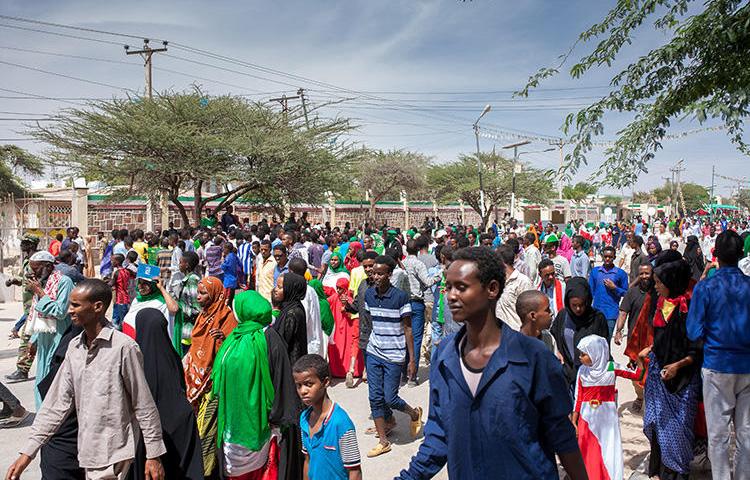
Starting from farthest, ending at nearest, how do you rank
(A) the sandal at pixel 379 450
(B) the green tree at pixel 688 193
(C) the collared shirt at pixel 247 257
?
1. (B) the green tree at pixel 688 193
2. (C) the collared shirt at pixel 247 257
3. (A) the sandal at pixel 379 450

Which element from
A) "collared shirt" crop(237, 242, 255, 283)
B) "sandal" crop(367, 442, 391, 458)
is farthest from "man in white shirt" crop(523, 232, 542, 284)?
"collared shirt" crop(237, 242, 255, 283)

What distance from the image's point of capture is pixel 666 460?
4.36 metres

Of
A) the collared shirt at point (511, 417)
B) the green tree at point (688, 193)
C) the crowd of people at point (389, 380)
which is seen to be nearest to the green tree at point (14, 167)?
the crowd of people at point (389, 380)

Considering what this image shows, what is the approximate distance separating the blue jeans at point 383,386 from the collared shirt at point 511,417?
314 centimetres

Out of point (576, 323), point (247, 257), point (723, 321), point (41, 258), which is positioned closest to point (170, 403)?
point (576, 323)

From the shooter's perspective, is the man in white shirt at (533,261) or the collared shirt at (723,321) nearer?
the collared shirt at (723,321)

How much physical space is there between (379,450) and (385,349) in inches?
36.1

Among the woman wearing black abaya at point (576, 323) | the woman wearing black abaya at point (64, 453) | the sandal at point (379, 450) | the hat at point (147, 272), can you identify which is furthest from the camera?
the sandal at point (379, 450)

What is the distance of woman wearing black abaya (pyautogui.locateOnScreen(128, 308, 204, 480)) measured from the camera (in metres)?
3.73

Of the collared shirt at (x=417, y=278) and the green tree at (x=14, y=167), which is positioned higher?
the green tree at (x=14, y=167)

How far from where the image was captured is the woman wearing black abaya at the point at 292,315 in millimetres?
5062

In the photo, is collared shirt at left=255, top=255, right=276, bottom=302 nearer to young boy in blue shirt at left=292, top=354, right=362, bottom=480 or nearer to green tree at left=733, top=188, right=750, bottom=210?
young boy in blue shirt at left=292, top=354, right=362, bottom=480

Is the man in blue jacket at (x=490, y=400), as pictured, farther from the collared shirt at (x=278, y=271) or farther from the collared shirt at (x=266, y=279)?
the collared shirt at (x=266, y=279)

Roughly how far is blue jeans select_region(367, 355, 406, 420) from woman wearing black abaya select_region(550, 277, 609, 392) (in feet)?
→ 4.99
